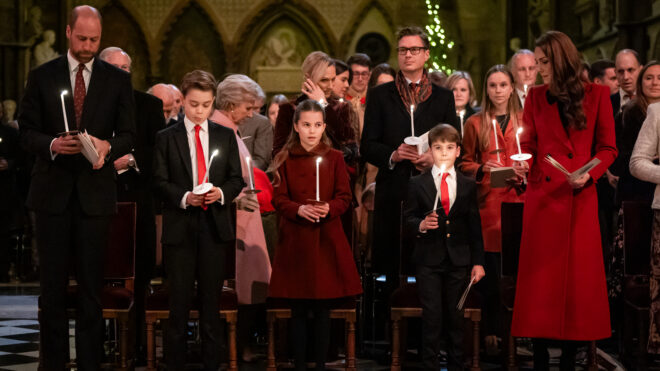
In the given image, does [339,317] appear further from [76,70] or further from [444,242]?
[76,70]

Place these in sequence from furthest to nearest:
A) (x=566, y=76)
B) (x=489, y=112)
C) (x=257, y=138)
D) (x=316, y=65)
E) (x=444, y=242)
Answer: (x=257, y=138)
(x=489, y=112)
(x=316, y=65)
(x=444, y=242)
(x=566, y=76)

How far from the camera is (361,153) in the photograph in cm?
505

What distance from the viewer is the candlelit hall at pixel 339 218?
13.1ft

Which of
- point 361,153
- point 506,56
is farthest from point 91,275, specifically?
point 506,56

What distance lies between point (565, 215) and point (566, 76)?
24.8 inches

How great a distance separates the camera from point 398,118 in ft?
16.3

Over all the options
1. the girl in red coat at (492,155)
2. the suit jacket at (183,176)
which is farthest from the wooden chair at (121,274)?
the girl in red coat at (492,155)

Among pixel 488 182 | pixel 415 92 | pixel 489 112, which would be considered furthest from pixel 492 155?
pixel 415 92

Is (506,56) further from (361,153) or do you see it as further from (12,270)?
(361,153)

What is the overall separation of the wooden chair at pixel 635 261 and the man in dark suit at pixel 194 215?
2.13 metres

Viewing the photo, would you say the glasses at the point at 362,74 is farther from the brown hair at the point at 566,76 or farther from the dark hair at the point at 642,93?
the brown hair at the point at 566,76

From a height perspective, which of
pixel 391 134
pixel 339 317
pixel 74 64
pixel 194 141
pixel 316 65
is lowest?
pixel 339 317

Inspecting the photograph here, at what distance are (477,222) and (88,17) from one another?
7.06ft

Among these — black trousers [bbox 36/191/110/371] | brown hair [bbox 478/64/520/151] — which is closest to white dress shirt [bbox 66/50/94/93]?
black trousers [bbox 36/191/110/371]
